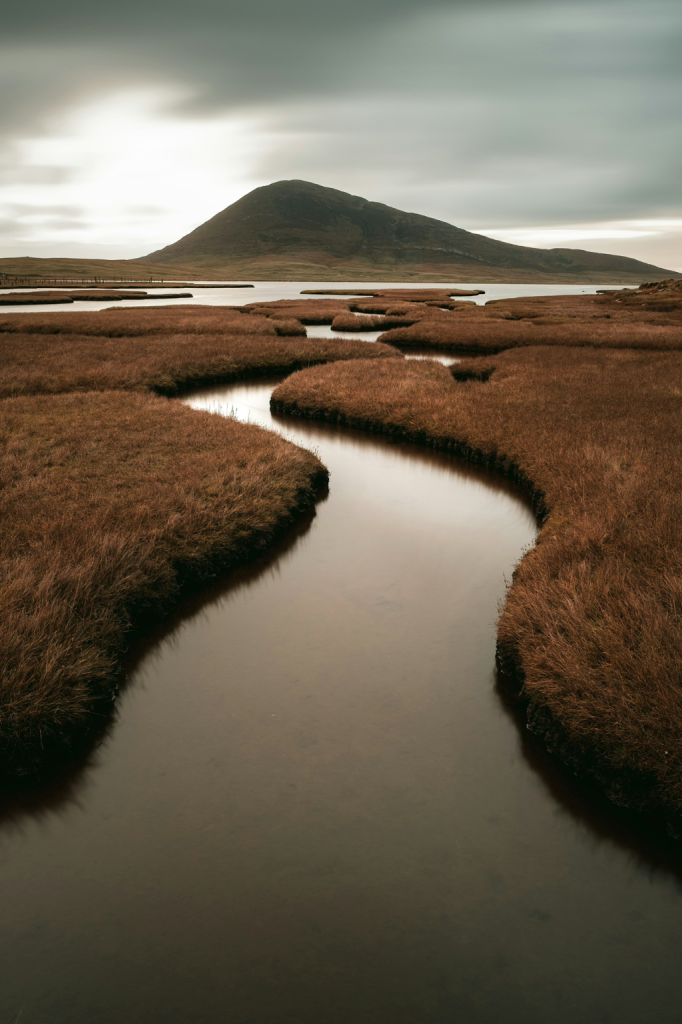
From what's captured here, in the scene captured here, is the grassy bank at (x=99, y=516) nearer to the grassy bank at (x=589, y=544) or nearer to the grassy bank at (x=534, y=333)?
the grassy bank at (x=589, y=544)

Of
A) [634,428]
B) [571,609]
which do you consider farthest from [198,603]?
[634,428]

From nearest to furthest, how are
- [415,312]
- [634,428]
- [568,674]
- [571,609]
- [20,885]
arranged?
[20,885], [568,674], [571,609], [634,428], [415,312]

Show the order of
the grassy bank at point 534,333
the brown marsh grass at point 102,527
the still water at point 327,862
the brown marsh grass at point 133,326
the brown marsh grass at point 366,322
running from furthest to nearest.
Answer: the brown marsh grass at point 366,322, the brown marsh grass at point 133,326, the grassy bank at point 534,333, the brown marsh grass at point 102,527, the still water at point 327,862

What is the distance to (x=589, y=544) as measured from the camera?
31.4 ft

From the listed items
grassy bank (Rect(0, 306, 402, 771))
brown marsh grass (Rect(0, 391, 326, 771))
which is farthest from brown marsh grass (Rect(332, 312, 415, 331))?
brown marsh grass (Rect(0, 391, 326, 771))

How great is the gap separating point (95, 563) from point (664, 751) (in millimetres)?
7385

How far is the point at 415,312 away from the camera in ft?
196

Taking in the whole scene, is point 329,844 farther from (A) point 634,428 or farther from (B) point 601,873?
(A) point 634,428

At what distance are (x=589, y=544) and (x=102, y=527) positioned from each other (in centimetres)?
795

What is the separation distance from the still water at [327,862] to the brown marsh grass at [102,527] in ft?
2.14

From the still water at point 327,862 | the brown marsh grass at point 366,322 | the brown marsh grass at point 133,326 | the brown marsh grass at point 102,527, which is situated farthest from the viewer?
the brown marsh grass at point 366,322

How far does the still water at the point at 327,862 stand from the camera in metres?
4.34

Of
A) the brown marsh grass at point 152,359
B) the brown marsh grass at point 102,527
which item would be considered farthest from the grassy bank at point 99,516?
the brown marsh grass at point 152,359

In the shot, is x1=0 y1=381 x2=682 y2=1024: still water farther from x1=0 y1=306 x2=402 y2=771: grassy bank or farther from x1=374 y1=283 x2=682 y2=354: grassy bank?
x1=374 y1=283 x2=682 y2=354: grassy bank
